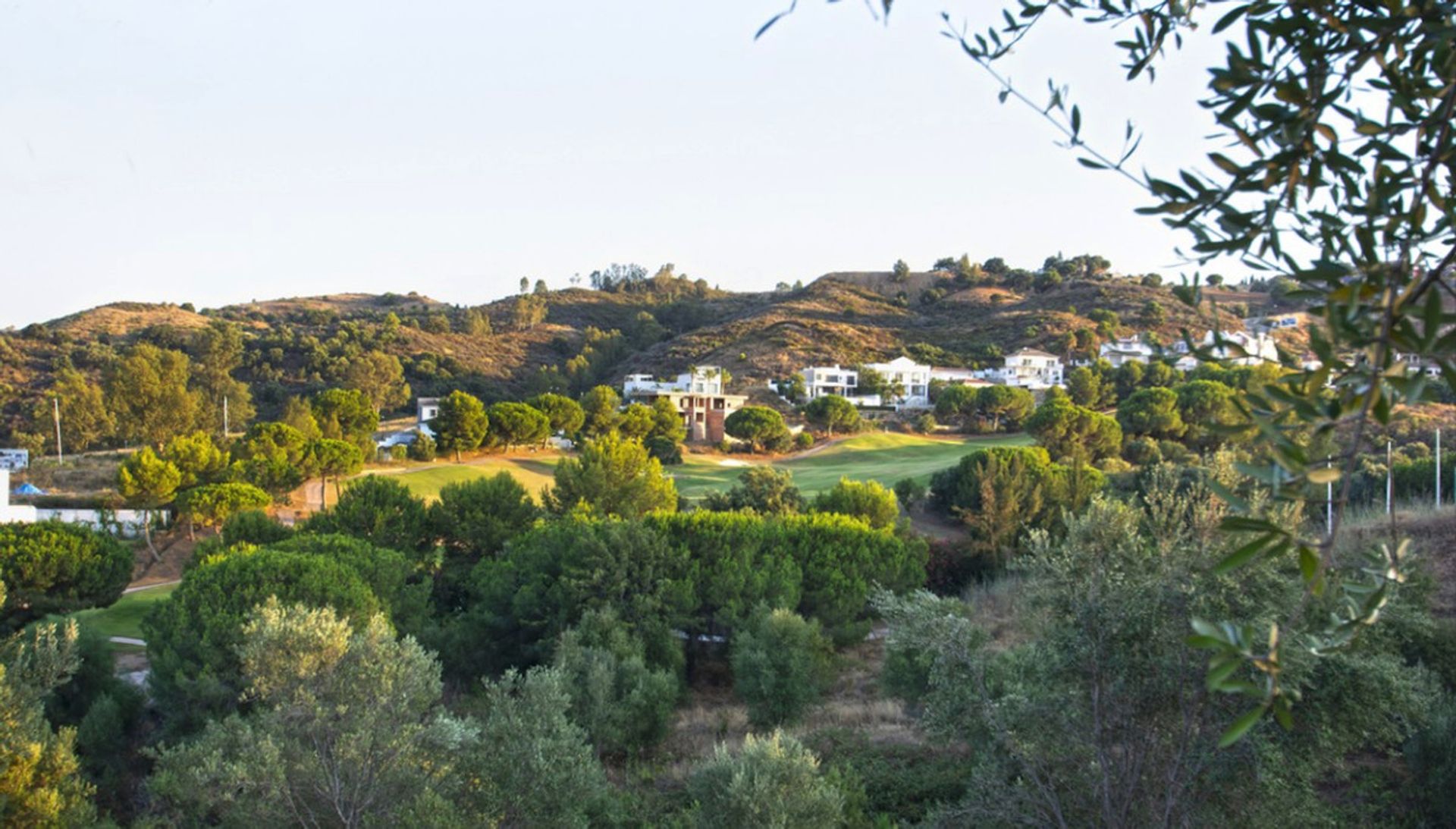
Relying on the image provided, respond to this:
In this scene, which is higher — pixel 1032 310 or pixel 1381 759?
pixel 1032 310

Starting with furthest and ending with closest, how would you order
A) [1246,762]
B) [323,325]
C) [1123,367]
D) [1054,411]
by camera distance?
[323,325] → [1123,367] → [1054,411] → [1246,762]

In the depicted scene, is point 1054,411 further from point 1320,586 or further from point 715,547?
point 1320,586

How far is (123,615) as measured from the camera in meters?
24.1

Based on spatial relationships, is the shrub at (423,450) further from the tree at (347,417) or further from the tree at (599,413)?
the tree at (599,413)

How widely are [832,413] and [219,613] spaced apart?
138 feet

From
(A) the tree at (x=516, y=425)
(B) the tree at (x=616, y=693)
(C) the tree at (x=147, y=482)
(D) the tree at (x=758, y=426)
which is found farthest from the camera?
(D) the tree at (x=758, y=426)

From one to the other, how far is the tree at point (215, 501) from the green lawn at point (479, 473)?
6.51 meters

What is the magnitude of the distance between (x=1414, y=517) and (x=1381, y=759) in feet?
24.7

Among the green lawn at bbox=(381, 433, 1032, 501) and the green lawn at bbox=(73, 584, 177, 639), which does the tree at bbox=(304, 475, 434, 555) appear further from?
the green lawn at bbox=(381, 433, 1032, 501)

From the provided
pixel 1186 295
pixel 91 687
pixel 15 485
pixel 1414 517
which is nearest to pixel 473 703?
pixel 91 687

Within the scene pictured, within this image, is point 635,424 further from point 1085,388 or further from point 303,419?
point 1085,388

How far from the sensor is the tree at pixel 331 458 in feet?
120

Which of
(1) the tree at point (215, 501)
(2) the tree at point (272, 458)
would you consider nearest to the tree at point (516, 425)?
(2) the tree at point (272, 458)

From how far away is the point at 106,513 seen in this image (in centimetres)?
3153
